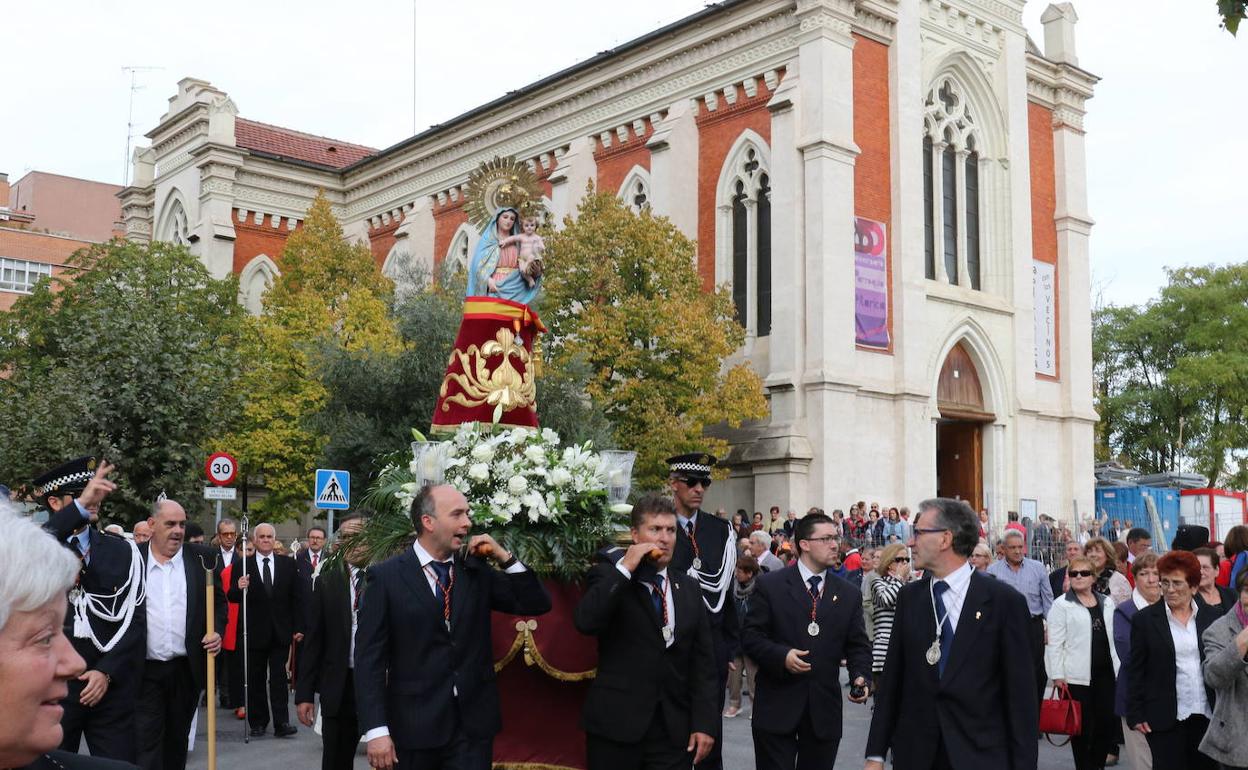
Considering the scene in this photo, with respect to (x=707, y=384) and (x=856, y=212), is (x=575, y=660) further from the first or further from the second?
(x=856, y=212)

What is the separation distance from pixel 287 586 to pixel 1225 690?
32.5 ft

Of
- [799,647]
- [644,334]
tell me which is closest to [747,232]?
[644,334]

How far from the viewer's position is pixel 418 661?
5.91m

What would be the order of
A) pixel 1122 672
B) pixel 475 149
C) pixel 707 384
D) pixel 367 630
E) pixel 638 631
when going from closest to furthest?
pixel 367 630 < pixel 638 631 < pixel 1122 672 < pixel 707 384 < pixel 475 149

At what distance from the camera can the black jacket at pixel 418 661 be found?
19.1ft

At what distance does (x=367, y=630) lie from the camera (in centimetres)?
588

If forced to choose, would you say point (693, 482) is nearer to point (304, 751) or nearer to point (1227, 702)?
point (1227, 702)

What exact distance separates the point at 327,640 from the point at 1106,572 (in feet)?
24.5

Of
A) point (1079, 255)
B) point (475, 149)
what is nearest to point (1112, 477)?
point (1079, 255)

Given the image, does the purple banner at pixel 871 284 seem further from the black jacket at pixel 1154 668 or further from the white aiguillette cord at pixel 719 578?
the white aiguillette cord at pixel 719 578

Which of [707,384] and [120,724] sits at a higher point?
[707,384]

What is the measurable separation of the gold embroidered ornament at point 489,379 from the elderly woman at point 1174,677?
16.2ft

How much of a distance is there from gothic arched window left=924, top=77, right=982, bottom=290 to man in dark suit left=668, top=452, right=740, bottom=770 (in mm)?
27305

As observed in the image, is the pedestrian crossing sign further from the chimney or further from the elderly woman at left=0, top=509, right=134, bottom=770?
the chimney
